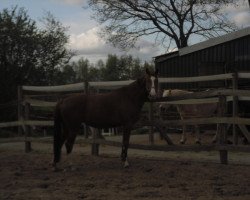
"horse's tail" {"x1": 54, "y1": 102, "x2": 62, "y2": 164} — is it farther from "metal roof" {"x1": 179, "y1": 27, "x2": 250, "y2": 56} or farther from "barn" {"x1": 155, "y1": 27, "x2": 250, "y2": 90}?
"metal roof" {"x1": 179, "y1": 27, "x2": 250, "y2": 56}

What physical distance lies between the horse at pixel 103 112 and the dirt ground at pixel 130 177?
1.95ft

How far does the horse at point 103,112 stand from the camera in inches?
369

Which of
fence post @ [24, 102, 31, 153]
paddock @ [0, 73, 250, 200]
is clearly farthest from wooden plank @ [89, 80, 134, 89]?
fence post @ [24, 102, 31, 153]

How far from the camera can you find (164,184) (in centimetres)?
752

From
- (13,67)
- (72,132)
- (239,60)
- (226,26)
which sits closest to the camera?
(72,132)

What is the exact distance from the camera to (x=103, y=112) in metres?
9.53

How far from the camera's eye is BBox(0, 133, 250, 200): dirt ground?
6.91 metres

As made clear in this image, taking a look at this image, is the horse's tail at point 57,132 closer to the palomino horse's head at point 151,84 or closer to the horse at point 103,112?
the horse at point 103,112

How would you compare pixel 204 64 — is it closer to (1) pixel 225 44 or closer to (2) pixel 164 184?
(1) pixel 225 44

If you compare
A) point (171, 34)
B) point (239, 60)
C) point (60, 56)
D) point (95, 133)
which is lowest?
point (95, 133)

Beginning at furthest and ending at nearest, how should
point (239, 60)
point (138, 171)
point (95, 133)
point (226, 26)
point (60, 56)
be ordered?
point (226, 26) → point (60, 56) → point (239, 60) → point (95, 133) → point (138, 171)

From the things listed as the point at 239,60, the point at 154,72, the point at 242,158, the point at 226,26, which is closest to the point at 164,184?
the point at 154,72

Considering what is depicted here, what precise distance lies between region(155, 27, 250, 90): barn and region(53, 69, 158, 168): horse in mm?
5602

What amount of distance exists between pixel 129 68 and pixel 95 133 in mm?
57251
